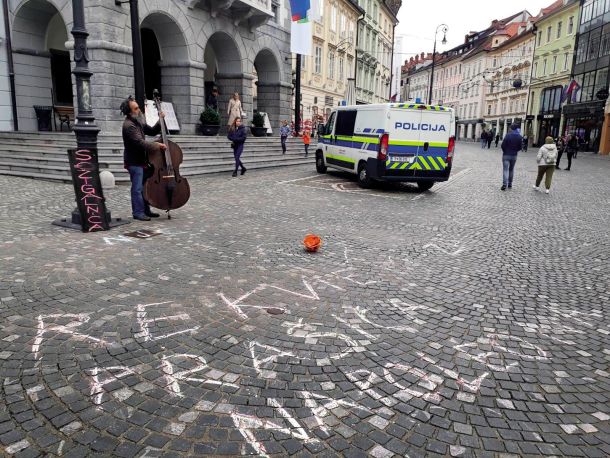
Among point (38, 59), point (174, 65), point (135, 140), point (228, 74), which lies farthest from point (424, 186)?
point (38, 59)

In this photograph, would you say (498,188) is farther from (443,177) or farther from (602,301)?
(602,301)

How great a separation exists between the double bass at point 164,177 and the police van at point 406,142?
6.01m

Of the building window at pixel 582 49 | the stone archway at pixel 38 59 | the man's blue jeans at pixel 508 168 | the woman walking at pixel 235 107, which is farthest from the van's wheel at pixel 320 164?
the building window at pixel 582 49

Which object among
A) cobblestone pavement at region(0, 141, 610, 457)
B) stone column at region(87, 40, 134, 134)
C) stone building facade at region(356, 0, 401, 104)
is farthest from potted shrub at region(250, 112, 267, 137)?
stone building facade at region(356, 0, 401, 104)

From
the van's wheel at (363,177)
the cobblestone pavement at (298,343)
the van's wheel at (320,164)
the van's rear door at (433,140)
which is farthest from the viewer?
the van's wheel at (320,164)

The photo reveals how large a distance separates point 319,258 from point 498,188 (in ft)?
32.8

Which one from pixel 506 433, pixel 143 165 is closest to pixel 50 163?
pixel 143 165

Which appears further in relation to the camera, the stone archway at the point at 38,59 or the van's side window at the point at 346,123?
the stone archway at the point at 38,59

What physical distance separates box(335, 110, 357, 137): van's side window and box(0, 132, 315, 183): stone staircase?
3.93m

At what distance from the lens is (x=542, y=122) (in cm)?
4803

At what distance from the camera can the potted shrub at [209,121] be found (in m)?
18.3

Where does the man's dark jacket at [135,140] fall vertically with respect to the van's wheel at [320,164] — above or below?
above

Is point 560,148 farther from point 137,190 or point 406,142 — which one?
point 137,190

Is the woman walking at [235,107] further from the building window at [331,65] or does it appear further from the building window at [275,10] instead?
the building window at [331,65]
